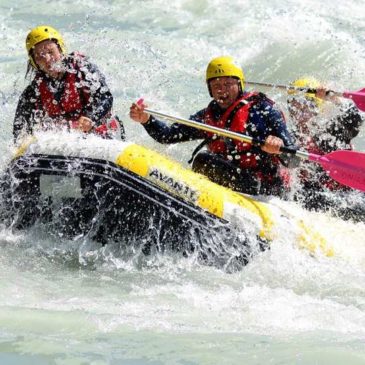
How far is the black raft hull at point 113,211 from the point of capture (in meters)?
5.37

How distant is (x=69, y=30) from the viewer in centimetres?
1362

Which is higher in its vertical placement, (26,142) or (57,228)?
(26,142)

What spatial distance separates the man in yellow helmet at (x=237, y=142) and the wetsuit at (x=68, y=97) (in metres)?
0.91

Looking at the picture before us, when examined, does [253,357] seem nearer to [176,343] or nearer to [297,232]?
[176,343]

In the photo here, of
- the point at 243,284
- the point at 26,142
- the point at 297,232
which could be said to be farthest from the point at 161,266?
the point at 26,142

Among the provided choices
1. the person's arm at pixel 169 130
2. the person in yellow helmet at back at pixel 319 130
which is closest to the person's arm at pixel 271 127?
the person's arm at pixel 169 130

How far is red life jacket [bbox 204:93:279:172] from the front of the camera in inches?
229

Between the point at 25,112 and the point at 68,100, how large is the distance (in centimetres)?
36

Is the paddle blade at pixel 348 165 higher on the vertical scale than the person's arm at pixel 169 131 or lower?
lower

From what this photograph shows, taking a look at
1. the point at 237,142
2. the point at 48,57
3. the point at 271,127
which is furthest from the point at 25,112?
the point at 271,127

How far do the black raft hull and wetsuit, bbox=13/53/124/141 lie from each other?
2.31ft

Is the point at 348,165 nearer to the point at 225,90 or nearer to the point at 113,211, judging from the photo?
the point at 225,90

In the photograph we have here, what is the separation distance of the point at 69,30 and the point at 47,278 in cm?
905

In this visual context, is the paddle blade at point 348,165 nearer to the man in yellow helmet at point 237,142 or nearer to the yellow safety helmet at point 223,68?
the man in yellow helmet at point 237,142
